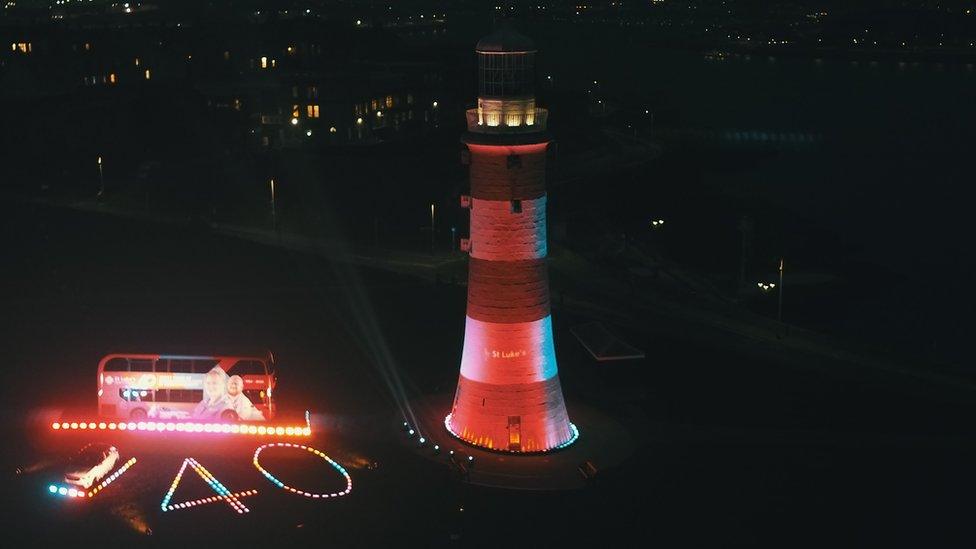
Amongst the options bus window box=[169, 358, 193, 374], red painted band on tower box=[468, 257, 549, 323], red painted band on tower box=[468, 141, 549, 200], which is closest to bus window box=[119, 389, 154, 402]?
bus window box=[169, 358, 193, 374]

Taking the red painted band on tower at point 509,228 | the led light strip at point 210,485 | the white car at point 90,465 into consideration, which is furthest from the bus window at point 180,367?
the red painted band on tower at point 509,228

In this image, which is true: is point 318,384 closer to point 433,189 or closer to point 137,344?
point 137,344

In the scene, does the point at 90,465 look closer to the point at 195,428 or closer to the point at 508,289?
the point at 195,428

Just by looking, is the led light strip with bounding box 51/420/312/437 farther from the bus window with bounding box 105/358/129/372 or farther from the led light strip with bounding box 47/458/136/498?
the led light strip with bounding box 47/458/136/498

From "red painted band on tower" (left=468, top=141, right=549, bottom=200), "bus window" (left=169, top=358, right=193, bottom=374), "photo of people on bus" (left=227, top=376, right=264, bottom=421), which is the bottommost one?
"photo of people on bus" (left=227, top=376, right=264, bottom=421)

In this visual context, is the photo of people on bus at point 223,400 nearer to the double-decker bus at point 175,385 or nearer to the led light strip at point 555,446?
the double-decker bus at point 175,385
